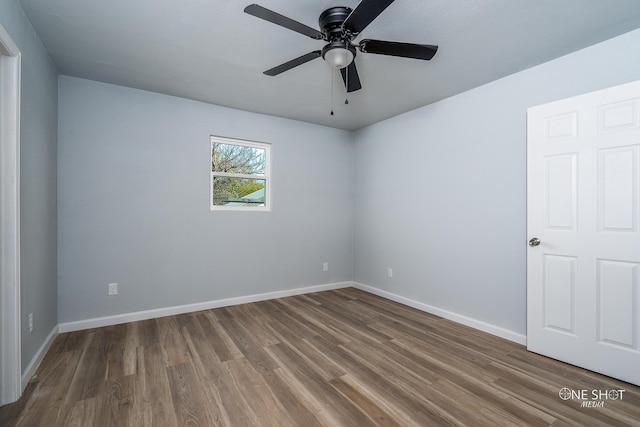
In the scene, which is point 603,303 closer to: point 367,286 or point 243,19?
point 367,286

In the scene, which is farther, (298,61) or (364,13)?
(298,61)

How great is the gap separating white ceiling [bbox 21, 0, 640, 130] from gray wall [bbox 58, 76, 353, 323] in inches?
15.0

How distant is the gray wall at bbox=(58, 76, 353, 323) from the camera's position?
116 inches

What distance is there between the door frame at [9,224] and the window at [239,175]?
1918 millimetres

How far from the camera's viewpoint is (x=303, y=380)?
2.10 m

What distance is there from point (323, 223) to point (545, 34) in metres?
3.21

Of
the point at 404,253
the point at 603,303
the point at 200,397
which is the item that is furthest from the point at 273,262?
the point at 603,303

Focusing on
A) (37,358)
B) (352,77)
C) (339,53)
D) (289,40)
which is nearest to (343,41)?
(339,53)

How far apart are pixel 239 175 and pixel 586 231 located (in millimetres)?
3576

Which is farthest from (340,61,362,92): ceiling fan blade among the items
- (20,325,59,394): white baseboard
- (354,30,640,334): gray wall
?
(20,325,59,394): white baseboard

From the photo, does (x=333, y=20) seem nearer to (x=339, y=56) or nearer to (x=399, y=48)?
(x=339, y=56)

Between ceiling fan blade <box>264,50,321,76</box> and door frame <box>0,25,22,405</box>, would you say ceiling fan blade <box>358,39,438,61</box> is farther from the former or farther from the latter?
door frame <box>0,25,22,405</box>

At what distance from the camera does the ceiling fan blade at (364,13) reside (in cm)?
143

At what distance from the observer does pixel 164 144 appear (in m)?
3.36
